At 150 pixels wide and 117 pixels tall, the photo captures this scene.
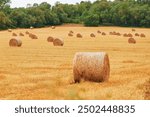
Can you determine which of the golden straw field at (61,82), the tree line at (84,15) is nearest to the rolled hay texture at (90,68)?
the golden straw field at (61,82)

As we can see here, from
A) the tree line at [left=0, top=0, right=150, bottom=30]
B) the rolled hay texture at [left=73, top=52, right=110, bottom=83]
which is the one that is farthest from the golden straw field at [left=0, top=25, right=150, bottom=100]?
the tree line at [left=0, top=0, right=150, bottom=30]

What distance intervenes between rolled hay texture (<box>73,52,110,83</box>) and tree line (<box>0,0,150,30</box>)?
67.9m

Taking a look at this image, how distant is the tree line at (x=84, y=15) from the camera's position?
91875 mm

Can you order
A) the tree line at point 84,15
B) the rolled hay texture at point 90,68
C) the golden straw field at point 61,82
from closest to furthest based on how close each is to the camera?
the golden straw field at point 61,82, the rolled hay texture at point 90,68, the tree line at point 84,15

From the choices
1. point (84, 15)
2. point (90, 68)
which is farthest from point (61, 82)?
point (84, 15)

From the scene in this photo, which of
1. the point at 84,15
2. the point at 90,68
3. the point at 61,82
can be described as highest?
the point at 90,68

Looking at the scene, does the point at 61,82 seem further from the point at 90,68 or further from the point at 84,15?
the point at 84,15

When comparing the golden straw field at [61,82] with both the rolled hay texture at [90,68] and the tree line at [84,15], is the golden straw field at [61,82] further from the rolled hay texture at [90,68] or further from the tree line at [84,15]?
the tree line at [84,15]

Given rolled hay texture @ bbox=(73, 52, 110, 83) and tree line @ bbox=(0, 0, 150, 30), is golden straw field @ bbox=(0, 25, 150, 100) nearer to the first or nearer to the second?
rolled hay texture @ bbox=(73, 52, 110, 83)

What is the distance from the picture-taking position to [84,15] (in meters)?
103

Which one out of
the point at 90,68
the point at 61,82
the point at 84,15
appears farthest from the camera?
the point at 84,15

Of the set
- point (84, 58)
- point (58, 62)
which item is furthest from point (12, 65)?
point (84, 58)

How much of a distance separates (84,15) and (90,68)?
87.1m

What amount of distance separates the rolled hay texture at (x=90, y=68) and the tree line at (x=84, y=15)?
67.9 meters
